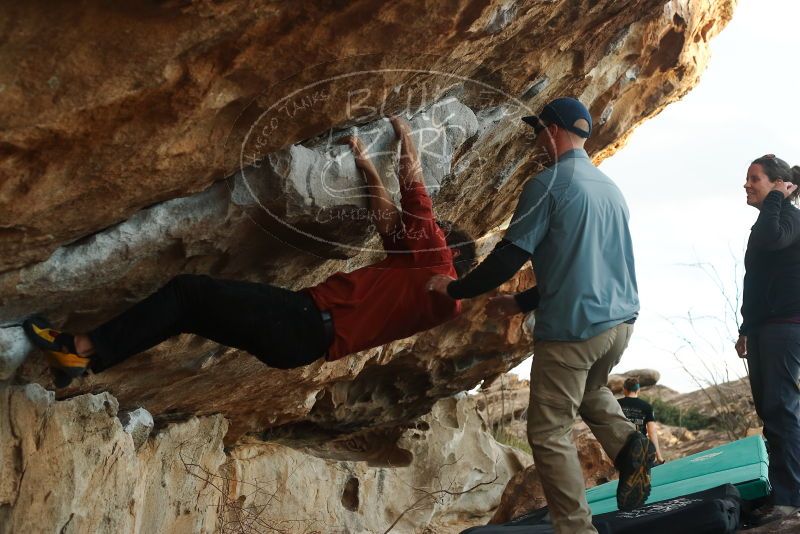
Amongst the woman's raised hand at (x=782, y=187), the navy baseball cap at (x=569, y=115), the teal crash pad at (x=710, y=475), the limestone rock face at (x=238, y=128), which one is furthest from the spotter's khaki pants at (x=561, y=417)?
the teal crash pad at (x=710, y=475)

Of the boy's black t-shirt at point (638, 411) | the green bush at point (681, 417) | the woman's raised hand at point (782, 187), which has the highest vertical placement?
the woman's raised hand at point (782, 187)

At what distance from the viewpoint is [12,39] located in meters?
2.89

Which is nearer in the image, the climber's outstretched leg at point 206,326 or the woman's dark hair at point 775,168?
the climber's outstretched leg at point 206,326

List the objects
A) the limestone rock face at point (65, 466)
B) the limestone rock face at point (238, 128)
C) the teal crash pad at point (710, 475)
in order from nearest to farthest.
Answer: the limestone rock face at point (238, 128)
the limestone rock face at point (65, 466)
the teal crash pad at point (710, 475)

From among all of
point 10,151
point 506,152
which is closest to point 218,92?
point 10,151

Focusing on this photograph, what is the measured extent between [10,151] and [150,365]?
2324 millimetres

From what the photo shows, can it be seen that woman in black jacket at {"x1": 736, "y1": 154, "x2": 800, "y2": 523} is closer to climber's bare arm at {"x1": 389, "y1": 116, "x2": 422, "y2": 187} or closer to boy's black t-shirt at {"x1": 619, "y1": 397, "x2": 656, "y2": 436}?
climber's bare arm at {"x1": 389, "y1": 116, "x2": 422, "y2": 187}

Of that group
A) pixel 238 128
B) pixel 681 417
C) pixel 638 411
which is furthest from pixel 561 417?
pixel 681 417

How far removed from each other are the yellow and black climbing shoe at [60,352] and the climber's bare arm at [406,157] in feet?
5.58

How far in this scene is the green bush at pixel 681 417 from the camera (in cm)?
1413

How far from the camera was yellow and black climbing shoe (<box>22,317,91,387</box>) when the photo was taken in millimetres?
3895

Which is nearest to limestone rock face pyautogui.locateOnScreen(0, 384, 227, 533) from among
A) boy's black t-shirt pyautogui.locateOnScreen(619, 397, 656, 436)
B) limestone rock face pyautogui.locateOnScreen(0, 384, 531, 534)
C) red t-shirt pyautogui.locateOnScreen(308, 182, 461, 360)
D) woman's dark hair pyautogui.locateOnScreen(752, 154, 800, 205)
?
limestone rock face pyautogui.locateOnScreen(0, 384, 531, 534)

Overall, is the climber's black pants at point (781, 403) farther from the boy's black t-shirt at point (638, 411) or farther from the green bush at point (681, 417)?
the green bush at point (681, 417)

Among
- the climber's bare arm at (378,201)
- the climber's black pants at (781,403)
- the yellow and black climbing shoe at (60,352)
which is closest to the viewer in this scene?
the yellow and black climbing shoe at (60,352)
